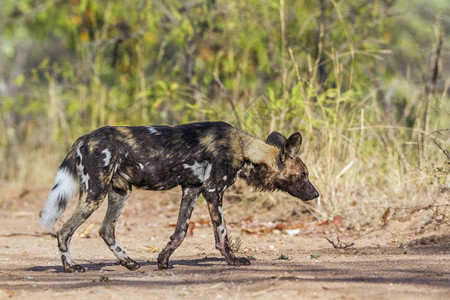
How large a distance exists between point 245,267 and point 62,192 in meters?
1.47

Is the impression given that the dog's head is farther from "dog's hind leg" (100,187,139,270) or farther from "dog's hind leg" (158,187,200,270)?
"dog's hind leg" (100,187,139,270)

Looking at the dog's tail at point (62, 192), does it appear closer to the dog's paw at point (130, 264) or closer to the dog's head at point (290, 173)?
the dog's paw at point (130, 264)

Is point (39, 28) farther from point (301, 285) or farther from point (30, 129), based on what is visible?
point (301, 285)

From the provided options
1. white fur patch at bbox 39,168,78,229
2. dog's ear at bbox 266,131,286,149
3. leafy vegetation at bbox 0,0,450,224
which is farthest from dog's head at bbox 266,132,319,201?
white fur patch at bbox 39,168,78,229

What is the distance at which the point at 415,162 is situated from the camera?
7.32m

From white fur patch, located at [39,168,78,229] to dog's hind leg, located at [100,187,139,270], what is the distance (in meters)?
0.32

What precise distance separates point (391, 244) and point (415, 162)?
135 centimetres

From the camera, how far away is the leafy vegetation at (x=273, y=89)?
734 centimetres

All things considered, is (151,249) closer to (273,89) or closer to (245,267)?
(245,267)

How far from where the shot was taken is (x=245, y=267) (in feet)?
16.1

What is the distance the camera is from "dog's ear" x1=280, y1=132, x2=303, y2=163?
538 cm

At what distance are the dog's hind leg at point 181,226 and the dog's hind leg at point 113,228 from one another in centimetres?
28

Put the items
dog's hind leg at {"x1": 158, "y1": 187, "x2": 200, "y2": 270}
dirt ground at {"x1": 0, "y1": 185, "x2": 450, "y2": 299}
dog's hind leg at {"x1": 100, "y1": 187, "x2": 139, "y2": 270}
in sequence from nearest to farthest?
dirt ground at {"x1": 0, "y1": 185, "x2": 450, "y2": 299}
dog's hind leg at {"x1": 158, "y1": 187, "x2": 200, "y2": 270}
dog's hind leg at {"x1": 100, "y1": 187, "x2": 139, "y2": 270}

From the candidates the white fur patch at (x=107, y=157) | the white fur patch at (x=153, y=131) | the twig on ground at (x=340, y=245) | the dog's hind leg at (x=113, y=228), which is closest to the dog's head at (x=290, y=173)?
the twig on ground at (x=340, y=245)
